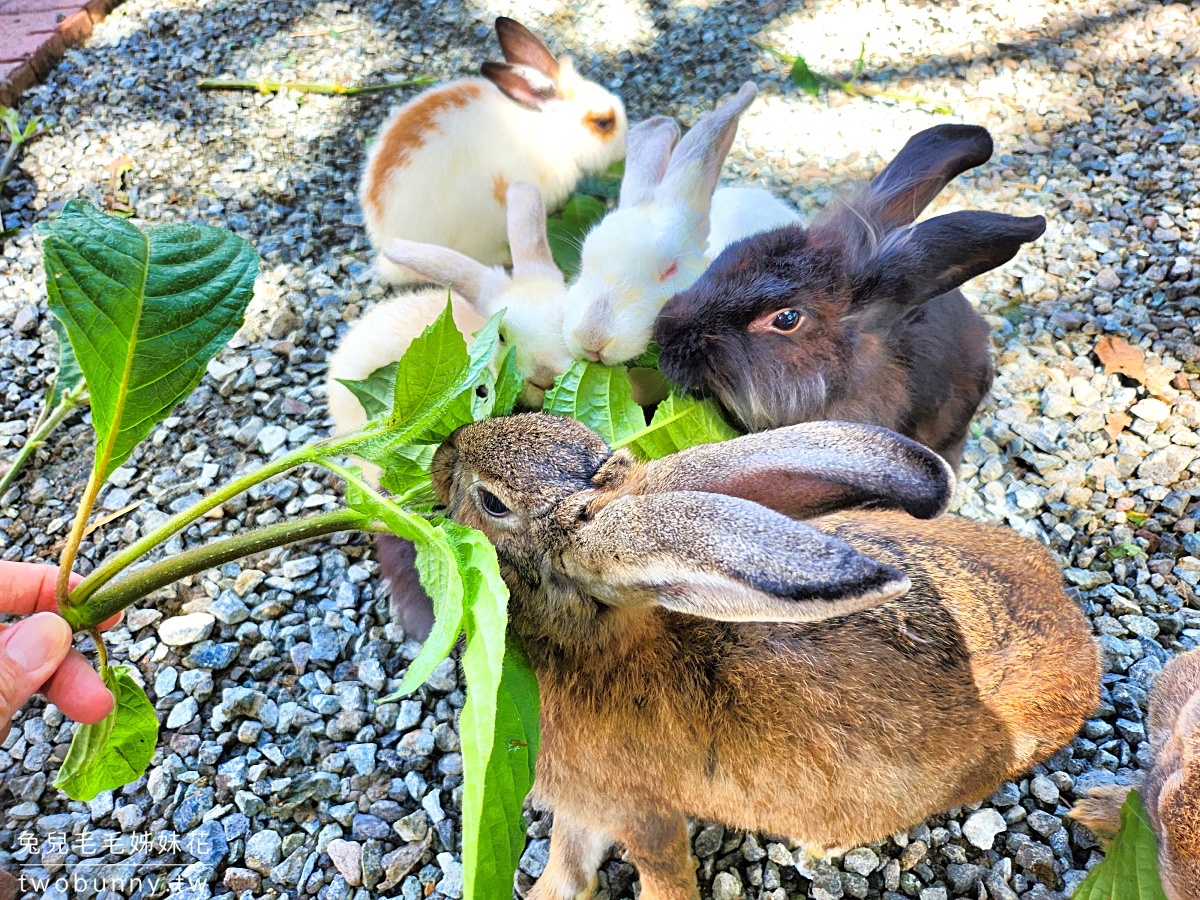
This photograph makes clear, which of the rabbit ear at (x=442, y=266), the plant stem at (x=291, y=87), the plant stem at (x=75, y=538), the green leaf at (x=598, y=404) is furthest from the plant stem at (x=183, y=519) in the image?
the plant stem at (x=291, y=87)

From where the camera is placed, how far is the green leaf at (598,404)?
2068 millimetres

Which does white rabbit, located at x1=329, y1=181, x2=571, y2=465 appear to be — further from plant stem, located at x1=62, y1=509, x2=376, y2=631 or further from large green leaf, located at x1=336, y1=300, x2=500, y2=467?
plant stem, located at x1=62, y1=509, x2=376, y2=631

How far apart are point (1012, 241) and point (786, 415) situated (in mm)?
734

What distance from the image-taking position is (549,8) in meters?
5.27

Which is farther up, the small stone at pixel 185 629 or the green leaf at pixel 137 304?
the green leaf at pixel 137 304

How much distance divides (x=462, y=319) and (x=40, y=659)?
66.6 inches

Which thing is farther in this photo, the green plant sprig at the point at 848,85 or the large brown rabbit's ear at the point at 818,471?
the green plant sprig at the point at 848,85

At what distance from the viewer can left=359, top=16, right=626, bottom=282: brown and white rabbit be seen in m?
3.65

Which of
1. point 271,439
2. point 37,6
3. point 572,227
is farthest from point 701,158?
point 37,6

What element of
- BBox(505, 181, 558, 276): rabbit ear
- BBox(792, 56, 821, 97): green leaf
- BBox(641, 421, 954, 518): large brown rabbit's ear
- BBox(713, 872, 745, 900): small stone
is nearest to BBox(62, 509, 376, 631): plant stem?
BBox(641, 421, 954, 518): large brown rabbit's ear

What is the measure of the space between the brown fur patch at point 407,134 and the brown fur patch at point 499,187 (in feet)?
1.05

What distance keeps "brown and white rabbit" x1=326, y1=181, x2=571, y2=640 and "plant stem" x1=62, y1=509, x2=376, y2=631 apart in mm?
905

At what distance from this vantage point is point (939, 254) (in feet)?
7.64

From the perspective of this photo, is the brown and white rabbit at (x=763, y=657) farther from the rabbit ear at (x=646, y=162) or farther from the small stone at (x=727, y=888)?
the rabbit ear at (x=646, y=162)
